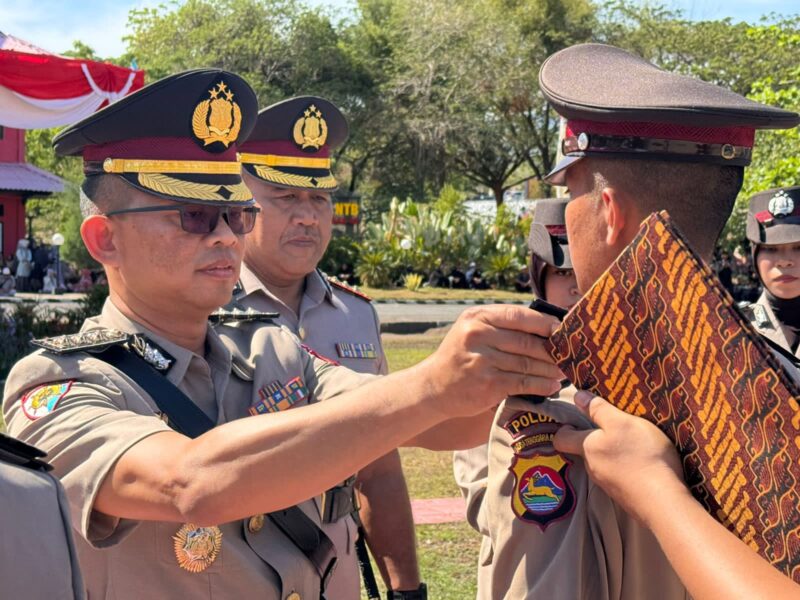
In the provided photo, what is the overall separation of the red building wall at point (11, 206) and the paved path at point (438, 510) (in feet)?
102

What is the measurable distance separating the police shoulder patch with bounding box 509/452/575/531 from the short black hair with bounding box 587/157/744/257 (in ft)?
1.72

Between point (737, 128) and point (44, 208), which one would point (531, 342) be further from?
point (44, 208)

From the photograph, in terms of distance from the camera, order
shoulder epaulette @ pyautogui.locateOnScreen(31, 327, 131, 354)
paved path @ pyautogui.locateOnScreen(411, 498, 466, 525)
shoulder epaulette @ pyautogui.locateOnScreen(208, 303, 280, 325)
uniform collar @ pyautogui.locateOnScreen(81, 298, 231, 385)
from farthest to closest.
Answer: paved path @ pyautogui.locateOnScreen(411, 498, 466, 525), shoulder epaulette @ pyautogui.locateOnScreen(208, 303, 280, 325), uniform collar @ pyautogui.locateOnScreen(81, 298, 231, 385), shoulder epaulette @ pyautogui.locateOnScreen(31, 327, 131, 354)

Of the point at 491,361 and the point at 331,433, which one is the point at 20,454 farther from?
the point at 491,361

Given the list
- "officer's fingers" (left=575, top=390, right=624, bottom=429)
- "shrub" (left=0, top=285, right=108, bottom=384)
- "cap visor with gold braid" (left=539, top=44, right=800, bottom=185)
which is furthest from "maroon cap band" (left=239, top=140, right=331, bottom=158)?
"shrub" (left=0, top=285, right=108, bottom=384)

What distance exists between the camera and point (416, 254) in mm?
28844

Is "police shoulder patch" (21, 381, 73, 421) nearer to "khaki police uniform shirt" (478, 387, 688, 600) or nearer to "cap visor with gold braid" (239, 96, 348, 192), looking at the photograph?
"khaki police uniform shirt" (478, 387, 688, 600)

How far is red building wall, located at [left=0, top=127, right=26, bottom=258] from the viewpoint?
3525 cm

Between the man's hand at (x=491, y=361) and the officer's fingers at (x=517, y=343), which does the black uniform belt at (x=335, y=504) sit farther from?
the officer's fingers at (x=517, y=343)

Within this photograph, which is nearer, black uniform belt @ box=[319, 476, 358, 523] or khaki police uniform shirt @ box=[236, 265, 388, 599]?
black uniform belt @ box=[319, 476, 358, 523]

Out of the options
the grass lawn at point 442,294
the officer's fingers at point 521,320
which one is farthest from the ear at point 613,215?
the grass lawn at point 442,294

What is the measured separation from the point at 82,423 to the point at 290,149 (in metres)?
2.53

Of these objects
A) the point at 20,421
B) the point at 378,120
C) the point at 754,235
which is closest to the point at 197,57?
the point at 378,120

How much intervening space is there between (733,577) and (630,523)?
0.47 metres
